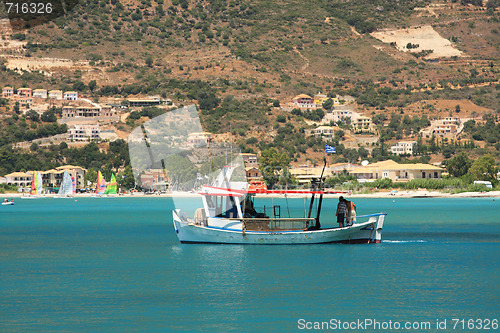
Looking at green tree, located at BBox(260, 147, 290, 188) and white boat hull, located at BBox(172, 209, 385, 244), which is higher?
green tree, located at BBox(260, 147, 290, 188)

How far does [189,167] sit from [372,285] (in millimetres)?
149263

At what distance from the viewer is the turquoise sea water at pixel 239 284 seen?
1088 inches

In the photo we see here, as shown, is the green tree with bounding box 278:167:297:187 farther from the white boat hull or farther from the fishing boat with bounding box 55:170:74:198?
the white boat hull

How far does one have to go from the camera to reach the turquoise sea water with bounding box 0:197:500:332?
90.6 ft

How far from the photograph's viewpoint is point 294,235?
1791 inches

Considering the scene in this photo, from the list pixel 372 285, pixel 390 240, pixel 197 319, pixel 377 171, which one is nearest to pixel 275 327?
pixel 197 319

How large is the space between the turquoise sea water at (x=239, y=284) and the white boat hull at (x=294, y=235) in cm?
59

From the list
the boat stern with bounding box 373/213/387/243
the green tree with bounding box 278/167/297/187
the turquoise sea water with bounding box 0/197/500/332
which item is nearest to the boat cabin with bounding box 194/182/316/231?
the turquoise sea water with bounding box 0/197/500/332

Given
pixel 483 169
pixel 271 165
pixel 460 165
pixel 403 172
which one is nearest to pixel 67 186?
pixel 271 165

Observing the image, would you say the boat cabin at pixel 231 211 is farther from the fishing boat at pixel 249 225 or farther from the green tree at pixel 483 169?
the green tree at pixel 483 169

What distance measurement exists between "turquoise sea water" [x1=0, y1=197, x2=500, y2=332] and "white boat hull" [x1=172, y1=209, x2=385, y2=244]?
0.59 meters

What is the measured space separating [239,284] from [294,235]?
11.3 metres

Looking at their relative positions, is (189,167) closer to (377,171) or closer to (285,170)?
(285,170)

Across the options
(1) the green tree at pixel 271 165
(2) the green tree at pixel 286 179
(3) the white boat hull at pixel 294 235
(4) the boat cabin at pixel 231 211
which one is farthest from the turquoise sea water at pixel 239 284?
(1) the green tree at pixel 271 165
